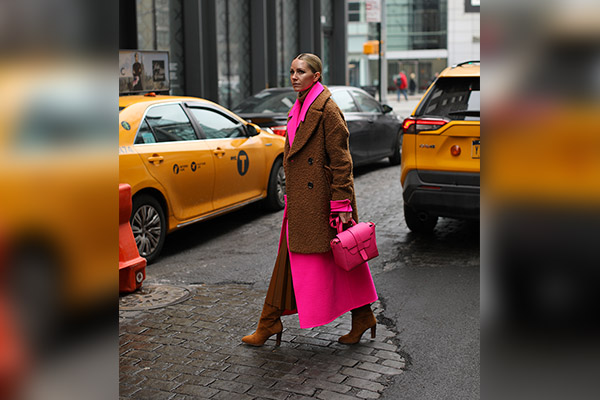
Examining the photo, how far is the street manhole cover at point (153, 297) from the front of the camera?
20.0 ft

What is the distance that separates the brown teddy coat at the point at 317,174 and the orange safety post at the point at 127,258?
204cm

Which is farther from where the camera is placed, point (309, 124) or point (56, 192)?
point (309, 124)

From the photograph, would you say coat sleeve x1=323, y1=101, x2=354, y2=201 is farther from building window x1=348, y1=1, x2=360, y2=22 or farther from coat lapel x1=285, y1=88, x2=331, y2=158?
building window x1=348, y1=1, x2=360, y2=22

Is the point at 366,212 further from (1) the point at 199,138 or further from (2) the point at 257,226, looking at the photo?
(1) the point at 199,138

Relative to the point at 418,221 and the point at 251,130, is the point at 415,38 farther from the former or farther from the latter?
the point at 418,221

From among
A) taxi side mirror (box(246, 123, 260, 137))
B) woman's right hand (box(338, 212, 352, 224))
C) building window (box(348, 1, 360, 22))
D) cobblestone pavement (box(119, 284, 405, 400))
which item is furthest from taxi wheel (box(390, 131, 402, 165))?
building window (box(348, 1, 360, 22))

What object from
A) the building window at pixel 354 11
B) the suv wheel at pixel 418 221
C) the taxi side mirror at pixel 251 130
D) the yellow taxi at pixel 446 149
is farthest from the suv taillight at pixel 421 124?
the building window at pixel 354 11

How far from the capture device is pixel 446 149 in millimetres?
7398

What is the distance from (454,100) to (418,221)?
1656 mm

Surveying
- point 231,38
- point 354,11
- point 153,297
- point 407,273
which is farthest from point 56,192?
point 354,11

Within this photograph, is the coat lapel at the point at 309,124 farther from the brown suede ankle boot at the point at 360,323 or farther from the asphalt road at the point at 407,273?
the asphalt road at the point at 407,273

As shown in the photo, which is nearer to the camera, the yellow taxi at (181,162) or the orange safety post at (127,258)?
the orange safety post at (127,258)

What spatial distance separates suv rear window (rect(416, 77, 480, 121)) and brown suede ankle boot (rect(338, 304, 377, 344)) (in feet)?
9.52

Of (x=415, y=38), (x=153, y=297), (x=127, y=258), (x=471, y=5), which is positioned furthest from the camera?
(x=415, y=38)
